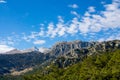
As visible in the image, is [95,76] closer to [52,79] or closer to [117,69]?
[117,69]

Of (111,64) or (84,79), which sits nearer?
(84,79)

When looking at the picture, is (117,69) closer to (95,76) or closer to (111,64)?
(95,76)

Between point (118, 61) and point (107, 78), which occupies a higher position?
point (118, 61)

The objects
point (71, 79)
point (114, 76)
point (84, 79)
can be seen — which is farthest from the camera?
point (71, 79)

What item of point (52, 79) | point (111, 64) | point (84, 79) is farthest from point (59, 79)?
point (111, 64)

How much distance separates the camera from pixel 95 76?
16862cm

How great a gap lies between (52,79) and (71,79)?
18.8 m

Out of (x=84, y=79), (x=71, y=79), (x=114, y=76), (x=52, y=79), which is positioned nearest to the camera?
(x=114, y=76)

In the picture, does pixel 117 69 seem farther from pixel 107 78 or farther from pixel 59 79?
pixel 59 79

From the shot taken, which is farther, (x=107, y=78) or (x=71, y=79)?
(x=71, y=79)

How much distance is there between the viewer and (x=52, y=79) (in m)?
199

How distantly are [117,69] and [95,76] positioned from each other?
15.0m

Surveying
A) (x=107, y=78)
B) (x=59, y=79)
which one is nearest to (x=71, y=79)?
(x=59, y=79)

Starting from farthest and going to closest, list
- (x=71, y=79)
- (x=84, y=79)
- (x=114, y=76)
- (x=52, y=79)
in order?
1. (x=52, y=79)
2. (x=71, y=79)
3. (x=84, y=79)
4. (x=114, y=76)
